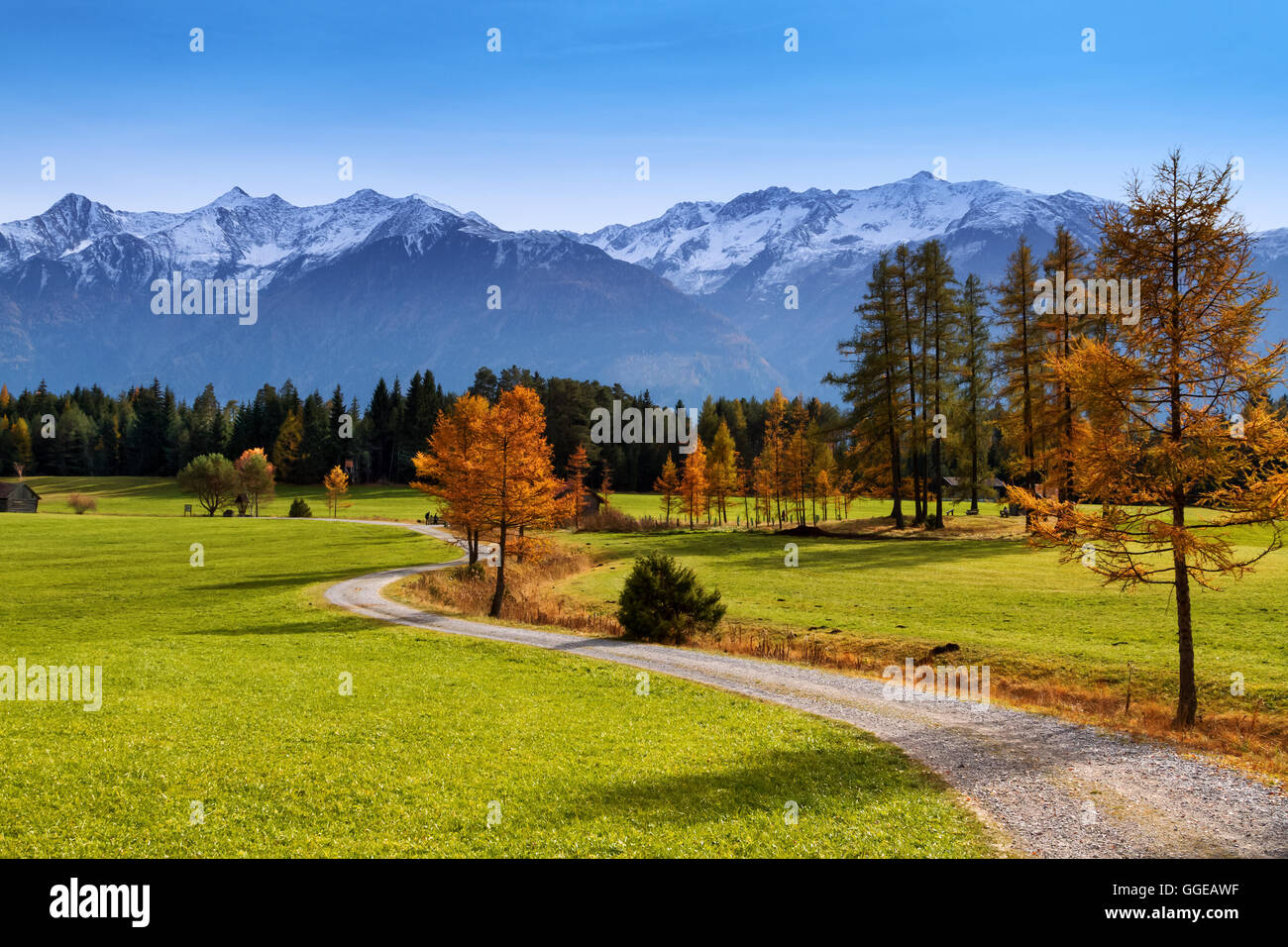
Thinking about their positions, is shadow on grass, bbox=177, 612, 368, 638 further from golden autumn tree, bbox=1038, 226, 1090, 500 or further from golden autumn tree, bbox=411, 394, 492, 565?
golden autumn tree, bbox=1038, 226, 1090, 500

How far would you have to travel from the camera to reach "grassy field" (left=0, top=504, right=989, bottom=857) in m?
10.2

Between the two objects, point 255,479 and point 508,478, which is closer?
point 508,478

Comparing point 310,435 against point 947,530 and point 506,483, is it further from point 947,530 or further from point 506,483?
point 947,530

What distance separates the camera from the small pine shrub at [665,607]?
2852 cm

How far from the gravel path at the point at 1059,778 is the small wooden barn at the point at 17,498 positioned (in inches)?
4328

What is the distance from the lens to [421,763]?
13.2 m

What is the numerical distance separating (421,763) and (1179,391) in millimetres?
18114

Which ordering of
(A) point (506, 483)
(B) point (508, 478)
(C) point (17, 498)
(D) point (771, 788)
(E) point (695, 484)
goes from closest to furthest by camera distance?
(D) point (771, 788)
(A) point (506, 483)
(B) point (508, 478)
(E) point (695, 484)
(C) point (17, 498)

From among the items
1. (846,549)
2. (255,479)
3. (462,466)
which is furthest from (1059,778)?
(255,479)

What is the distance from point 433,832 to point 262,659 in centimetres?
1483

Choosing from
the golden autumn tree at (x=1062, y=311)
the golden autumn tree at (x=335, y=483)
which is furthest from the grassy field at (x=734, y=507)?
the golden autumn tree at (x=1062, y=311)

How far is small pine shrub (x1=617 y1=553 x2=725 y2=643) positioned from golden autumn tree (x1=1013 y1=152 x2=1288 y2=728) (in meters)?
14.0

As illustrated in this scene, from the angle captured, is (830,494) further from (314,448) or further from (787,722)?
(314,448)

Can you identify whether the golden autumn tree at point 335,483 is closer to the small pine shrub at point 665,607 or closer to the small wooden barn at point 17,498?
the small wooden barn at point 17,498
